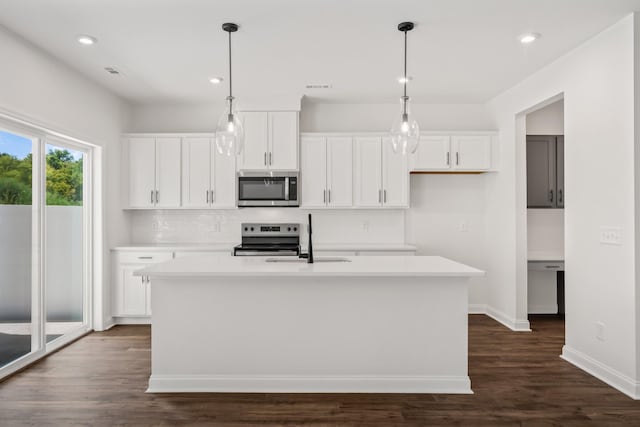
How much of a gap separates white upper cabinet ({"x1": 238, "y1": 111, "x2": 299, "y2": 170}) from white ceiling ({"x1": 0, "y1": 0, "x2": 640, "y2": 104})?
0.36 metres

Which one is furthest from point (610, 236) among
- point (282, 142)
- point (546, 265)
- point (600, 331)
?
point (282, 142)

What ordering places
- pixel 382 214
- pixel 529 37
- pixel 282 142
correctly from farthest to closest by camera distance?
1. pixel 382 214
2. pixel 282 142
3. pixel 529 37

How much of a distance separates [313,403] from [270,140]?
3.00 meters

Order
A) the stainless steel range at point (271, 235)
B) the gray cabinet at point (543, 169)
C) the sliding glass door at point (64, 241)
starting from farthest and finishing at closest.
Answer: the stainless steel range at point (271, 235)
the gray cabinet at point (543, 169)
the sliding glass door at point (64, 241)

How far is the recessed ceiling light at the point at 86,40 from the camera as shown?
10.5ft

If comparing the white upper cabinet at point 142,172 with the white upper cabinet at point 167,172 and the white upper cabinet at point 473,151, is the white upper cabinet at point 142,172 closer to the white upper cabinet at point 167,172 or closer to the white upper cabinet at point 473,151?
the white upper cabinet at point 167,172

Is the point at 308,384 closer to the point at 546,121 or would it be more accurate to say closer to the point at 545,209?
the point at 545,209

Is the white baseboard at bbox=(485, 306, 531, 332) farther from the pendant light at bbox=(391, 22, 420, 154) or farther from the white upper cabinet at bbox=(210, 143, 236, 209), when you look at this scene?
the white upper cabinet at bbox=(210, 143, 236, 209)

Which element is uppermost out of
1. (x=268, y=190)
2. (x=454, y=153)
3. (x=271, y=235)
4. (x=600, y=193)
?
(x=454, y=153)

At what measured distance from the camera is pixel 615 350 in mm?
2982

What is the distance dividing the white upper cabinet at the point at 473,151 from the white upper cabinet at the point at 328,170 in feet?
4.06

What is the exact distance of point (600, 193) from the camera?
313 cm

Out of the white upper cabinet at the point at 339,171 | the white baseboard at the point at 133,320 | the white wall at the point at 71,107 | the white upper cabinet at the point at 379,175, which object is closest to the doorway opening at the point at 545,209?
the white upper cabinet at the point at 379,175

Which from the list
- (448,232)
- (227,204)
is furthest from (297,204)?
(448,232)
